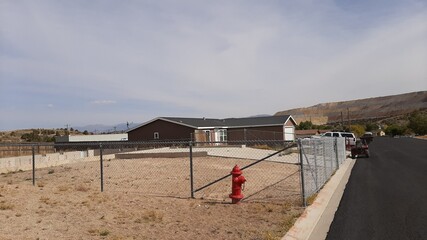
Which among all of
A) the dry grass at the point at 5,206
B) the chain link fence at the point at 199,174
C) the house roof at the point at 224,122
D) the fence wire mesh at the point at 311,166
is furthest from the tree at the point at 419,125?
the dry grass at the point at 5,206

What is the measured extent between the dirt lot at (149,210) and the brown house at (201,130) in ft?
82.6

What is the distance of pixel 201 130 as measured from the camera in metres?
42.8

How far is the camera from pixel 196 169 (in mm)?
19078

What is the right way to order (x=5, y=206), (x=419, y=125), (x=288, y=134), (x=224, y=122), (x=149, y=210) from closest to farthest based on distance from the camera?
(x=5, y=206) → (x=149, y=210) → (x=224, y=122) → (x=288, y=134) → (x=419, y=125)

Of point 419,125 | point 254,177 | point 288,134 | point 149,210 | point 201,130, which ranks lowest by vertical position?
point 149,210

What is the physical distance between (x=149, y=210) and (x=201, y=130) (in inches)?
1297

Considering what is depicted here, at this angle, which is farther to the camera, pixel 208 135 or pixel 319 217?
pixel 208 135

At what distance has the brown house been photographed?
42.2 metres

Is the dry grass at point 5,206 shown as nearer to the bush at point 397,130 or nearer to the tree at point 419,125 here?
the tree at point 419,125

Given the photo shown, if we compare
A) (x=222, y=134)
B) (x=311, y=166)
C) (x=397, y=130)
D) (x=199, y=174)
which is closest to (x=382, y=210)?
(x=311, y=166)

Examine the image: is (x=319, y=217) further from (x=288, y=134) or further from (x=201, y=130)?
(x=288, y=134)

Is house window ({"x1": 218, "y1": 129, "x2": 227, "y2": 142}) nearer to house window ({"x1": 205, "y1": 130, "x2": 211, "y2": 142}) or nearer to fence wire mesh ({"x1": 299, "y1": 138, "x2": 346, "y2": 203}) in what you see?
house window ({"x1": 205, "y1": 130, "x2": 211, "y2": 142})

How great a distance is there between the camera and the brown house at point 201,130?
42219 millimetres

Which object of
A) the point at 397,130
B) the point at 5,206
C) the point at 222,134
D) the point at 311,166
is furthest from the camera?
the point at 397,130
